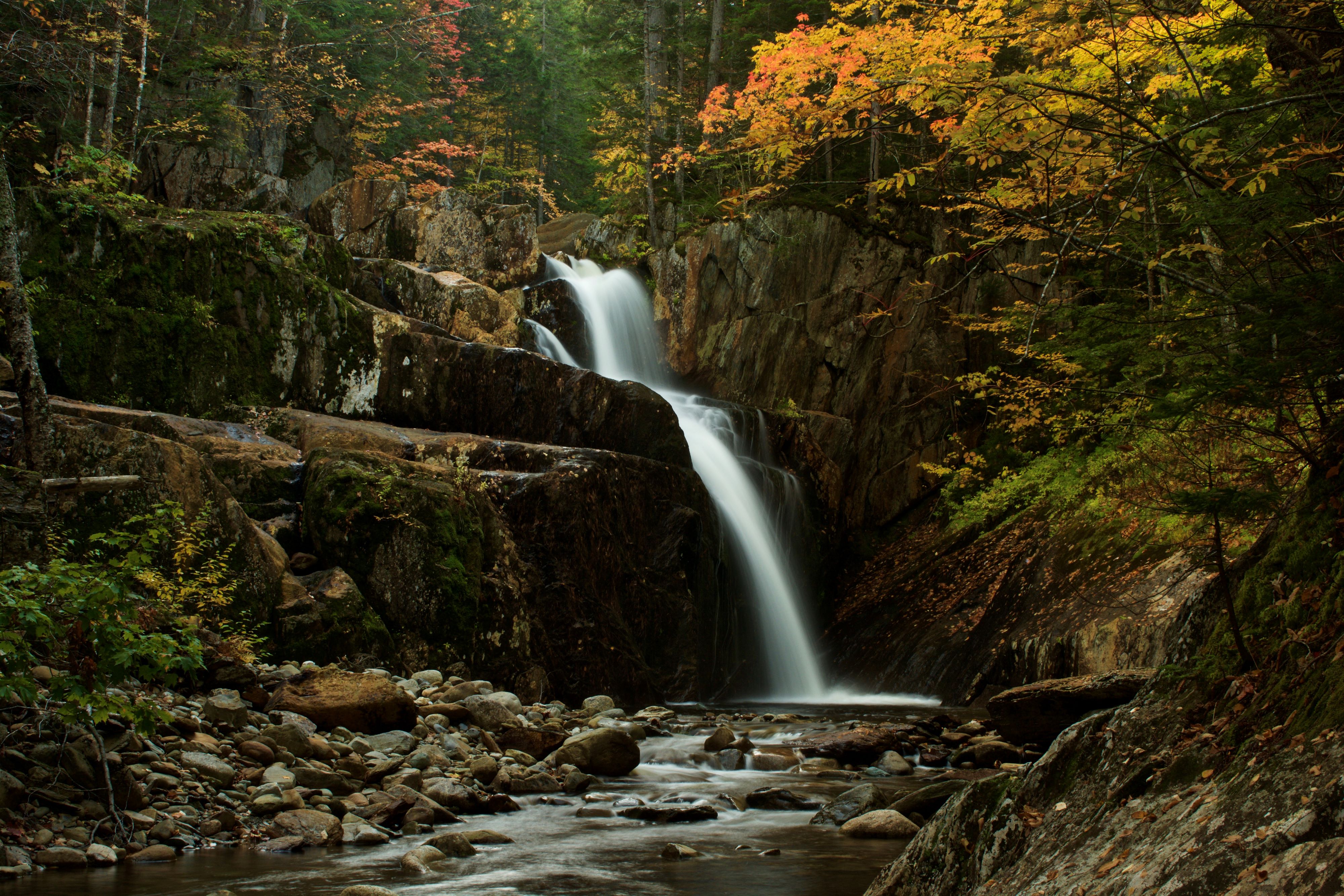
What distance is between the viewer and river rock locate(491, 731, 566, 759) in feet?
23.9

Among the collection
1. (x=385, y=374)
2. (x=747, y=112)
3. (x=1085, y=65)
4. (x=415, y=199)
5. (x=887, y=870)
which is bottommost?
(x=887, y=870)

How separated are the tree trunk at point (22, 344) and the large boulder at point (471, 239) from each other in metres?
12.5

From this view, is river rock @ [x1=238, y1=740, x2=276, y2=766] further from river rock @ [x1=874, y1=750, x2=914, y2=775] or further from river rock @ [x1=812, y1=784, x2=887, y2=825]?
river rock @ [x1=874, y1=750, x2=914, y2=775]

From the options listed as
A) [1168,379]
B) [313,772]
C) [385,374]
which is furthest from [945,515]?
[313,772]

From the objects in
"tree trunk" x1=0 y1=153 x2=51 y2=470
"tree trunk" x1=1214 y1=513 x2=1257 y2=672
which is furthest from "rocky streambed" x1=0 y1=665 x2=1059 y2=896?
"tree trunk" x1=1214 y1=513 x2=1257 y2=672

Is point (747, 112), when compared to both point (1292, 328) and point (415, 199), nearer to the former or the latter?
point (1292, 328)

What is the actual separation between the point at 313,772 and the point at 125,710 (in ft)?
5.32

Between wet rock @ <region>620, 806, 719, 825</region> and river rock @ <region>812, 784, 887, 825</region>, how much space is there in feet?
2.40

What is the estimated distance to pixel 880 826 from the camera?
5441 millimetres

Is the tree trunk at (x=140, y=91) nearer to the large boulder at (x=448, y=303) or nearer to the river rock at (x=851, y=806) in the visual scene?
the large boulder at (x=448, y=303)

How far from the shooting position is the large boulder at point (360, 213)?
19.3 meters

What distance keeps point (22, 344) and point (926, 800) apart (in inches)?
260

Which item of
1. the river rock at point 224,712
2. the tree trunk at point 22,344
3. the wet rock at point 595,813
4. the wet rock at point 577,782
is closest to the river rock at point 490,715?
the wet rock at point 577,782

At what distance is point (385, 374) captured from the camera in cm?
1250
